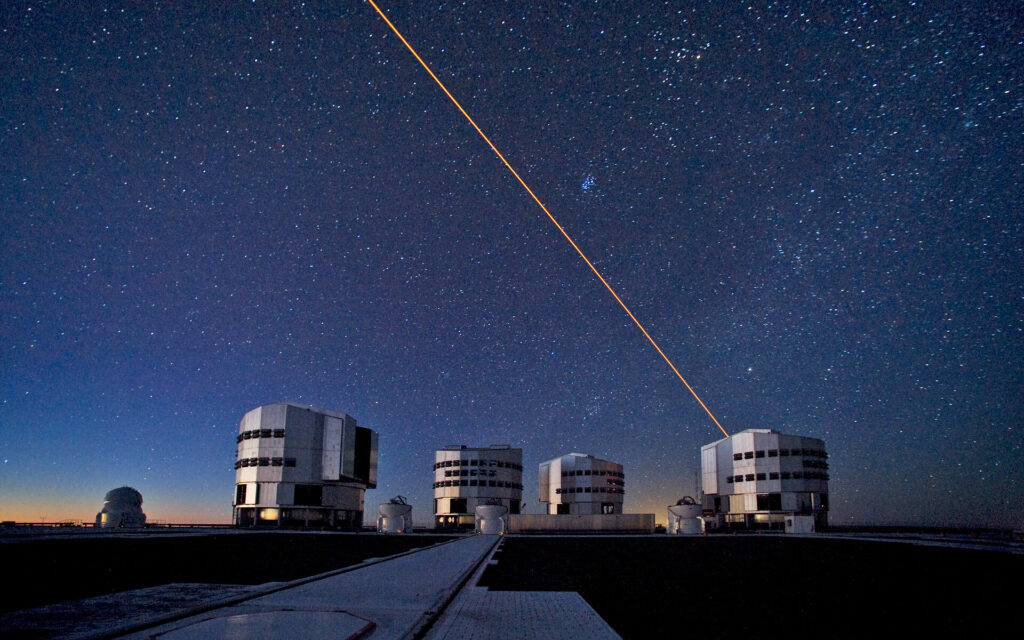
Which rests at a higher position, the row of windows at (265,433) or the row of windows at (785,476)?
the row of windows at (265,433)

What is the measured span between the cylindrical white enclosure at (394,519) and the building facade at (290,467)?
1117cm

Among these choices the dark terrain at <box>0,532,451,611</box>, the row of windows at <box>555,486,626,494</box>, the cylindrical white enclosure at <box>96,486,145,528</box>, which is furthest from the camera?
the row of windows at <box>555,486,626,494</box>

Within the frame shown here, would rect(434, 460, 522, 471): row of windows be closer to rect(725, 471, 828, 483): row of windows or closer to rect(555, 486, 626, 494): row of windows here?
rect(555, 486, 626, 494): row of windows

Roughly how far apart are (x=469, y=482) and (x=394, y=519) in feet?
131

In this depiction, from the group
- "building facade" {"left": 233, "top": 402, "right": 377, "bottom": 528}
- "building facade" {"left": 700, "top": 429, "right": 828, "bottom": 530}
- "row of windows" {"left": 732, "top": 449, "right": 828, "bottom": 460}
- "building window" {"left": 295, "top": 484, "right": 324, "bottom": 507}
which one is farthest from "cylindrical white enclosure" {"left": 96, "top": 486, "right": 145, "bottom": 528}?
"row of windows" {"left": 732, "top": 449, "right": 828, "bottom": 460}

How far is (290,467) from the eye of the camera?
266ft

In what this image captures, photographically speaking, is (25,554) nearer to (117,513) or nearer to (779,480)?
(117,513)

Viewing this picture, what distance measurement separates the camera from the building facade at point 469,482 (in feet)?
349

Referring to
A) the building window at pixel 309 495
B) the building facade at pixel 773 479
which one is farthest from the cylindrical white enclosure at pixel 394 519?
the building facade at pixel 773 479

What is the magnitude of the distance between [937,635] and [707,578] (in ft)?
28.5

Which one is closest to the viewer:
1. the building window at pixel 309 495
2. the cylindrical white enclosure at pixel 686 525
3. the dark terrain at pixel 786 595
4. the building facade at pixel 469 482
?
the dark terrain at pixel 786 595

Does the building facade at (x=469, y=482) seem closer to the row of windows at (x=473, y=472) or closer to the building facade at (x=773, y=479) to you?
the row of windows at (x=473, y=472)

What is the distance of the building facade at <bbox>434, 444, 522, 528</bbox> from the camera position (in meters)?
106

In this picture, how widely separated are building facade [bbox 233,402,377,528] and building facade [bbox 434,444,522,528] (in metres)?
24.6
